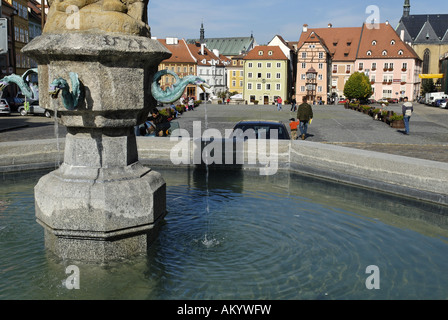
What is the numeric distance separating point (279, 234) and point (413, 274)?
1775mm

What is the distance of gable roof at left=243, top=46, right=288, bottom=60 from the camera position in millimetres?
95125

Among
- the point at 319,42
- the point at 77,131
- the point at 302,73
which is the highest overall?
the point at 319,42

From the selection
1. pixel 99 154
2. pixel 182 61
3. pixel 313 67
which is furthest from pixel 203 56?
pixel 99 154

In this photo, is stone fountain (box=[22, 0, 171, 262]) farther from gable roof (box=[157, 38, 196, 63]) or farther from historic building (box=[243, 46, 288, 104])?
gable roof (box=[157, 38, 196, 63])

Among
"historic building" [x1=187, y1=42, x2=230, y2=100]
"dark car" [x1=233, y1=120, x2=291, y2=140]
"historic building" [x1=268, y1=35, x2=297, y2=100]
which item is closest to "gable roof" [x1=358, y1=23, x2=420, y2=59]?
"historic building" [x1=268, y1=35, x2=297, y2=100]

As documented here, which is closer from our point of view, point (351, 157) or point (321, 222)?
point (321, 222)

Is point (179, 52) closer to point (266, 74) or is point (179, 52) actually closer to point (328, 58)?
point (266, 74)

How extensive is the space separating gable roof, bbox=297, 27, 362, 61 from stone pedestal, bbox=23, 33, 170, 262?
95107mm

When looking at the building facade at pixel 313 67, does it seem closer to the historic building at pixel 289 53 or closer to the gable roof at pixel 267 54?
the gable roof at pixel 267 54

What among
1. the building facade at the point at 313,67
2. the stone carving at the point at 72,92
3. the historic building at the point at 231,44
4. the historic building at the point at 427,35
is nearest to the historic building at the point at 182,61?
the building facade at the point at 313,67

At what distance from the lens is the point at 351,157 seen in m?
9.14

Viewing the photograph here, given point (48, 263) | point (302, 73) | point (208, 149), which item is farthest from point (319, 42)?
point (48, 263)

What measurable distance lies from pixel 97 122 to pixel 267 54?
9396 centimetres
